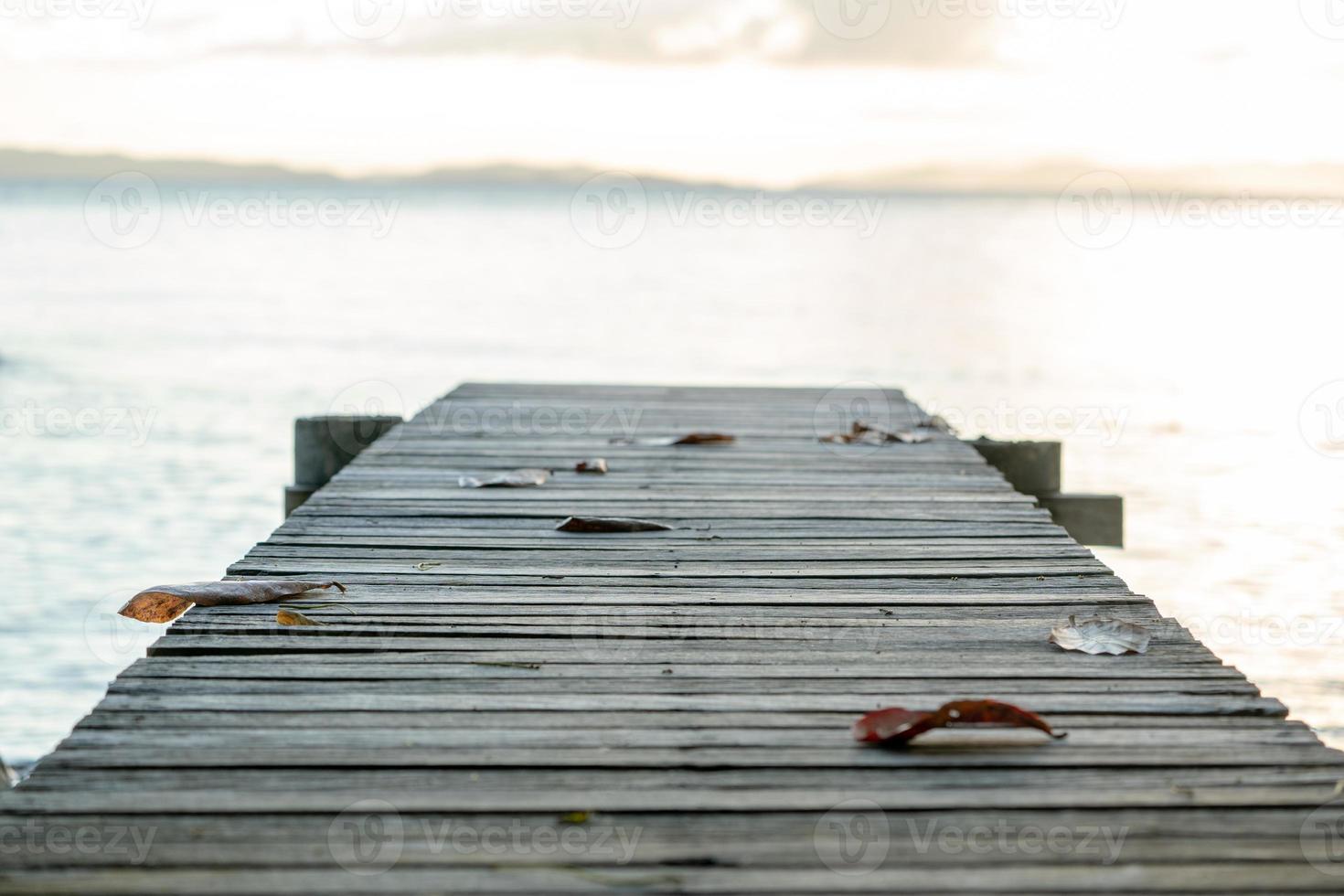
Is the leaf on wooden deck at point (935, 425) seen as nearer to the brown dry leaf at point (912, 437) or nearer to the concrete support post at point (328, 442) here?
the brown dry leaf at point (912, 437)

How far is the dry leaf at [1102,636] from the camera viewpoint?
3.25 metres

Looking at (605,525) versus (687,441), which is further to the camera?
(687,441)

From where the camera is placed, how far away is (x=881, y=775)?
2559 mm

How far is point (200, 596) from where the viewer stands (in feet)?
11.6

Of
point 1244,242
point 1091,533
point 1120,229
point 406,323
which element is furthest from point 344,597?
point 1120,229

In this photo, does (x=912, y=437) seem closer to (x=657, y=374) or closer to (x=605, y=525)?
(x=605, y=525)

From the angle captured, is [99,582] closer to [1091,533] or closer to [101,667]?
[101,667]

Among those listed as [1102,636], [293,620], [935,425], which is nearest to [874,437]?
[935,425]

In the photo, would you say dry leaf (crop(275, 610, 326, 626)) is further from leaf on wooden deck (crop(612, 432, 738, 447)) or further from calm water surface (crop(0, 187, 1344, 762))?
calm water surface (crop(0, 187, 1344, 762))

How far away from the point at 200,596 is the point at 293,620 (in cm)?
33

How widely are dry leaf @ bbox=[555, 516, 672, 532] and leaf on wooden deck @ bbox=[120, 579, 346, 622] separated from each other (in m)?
1.18

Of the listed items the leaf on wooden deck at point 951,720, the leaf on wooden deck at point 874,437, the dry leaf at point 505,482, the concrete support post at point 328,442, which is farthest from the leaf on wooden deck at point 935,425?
the leaf on wooden deck at point 951,720

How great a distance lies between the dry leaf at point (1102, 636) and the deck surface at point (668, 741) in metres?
0.05

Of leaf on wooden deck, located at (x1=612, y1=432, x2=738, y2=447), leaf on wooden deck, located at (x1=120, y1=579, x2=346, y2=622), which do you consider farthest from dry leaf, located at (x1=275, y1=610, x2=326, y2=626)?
leaf on wooden deck, located at (x1=612, y1=432, x2=738, y2=447)
